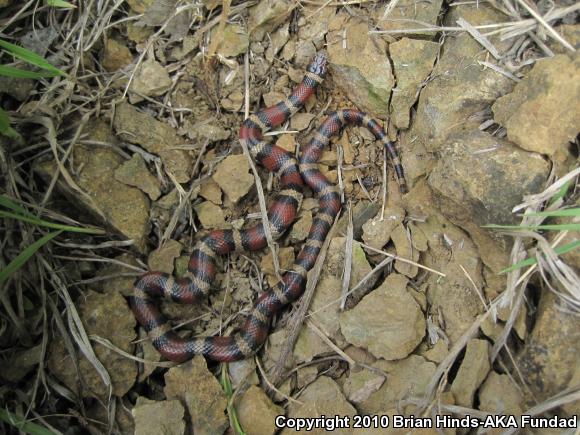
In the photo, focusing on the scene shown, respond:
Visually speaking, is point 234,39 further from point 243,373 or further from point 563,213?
point 563,213

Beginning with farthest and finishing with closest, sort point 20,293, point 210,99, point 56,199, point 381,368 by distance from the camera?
point 210,99, point 56,199, point 20,293, point 381,368

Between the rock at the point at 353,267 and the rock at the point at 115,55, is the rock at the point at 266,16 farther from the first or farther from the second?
the rock at the point at 353,267

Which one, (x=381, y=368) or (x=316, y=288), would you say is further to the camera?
(x=316, y=288)

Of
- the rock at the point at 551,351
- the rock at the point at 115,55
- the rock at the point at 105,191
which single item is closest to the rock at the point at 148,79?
the rock at the point at 115,55

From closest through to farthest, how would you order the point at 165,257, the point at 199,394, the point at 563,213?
the point at 563,213 < the point at 199,394 < the point at 165,257

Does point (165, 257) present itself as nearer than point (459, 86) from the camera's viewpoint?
No

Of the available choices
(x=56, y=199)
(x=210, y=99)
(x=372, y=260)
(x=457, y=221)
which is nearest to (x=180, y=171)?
(x=210, y=99)

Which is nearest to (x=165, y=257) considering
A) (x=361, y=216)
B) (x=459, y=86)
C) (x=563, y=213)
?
(x=361, y=216)

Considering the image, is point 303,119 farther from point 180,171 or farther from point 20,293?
point 20,293
